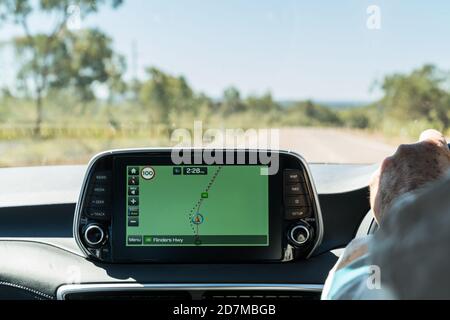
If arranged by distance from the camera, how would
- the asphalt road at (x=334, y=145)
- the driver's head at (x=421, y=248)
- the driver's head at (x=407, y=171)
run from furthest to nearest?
the asphalt road at (x=334, y=145) → the driver's head at (x=407, y=171) → the driver's head at (x=421, y=248)

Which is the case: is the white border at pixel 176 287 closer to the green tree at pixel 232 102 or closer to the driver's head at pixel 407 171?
the driver's head at pixel 407 171

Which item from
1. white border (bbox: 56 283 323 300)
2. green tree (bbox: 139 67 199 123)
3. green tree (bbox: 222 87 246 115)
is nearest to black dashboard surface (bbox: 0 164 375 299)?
white border (bbox: 56 283 323 300)

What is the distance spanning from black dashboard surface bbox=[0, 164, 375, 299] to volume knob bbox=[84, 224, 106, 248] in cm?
12

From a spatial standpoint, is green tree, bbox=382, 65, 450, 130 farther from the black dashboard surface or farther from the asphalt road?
the black dashboard surface

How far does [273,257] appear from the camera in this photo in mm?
3227

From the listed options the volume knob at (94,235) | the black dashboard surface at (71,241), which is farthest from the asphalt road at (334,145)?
the volume knob at (94,235)

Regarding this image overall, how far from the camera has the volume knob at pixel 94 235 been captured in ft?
10.5

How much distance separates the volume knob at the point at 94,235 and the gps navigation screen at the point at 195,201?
15cm

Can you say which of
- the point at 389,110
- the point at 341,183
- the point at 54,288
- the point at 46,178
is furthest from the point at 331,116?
the point at 54,288

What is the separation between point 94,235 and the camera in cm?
321

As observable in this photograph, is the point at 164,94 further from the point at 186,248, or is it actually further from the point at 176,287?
the point at 176,287

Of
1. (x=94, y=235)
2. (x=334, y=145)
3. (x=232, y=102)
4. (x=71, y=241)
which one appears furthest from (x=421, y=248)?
(x=232, y=102)

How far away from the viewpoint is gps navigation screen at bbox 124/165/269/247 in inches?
125

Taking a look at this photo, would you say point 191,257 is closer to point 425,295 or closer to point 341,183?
point 341,183
